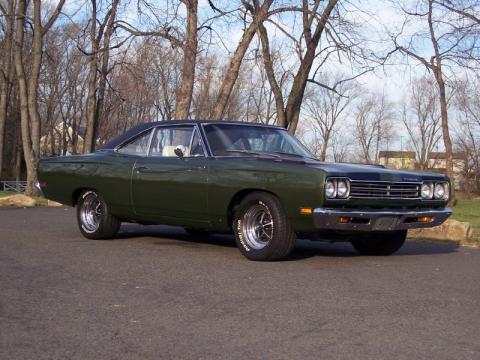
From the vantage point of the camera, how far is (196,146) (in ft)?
26.1

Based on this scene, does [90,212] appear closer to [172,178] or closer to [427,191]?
[172,178]

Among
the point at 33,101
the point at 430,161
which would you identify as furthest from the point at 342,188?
the point at 430,161

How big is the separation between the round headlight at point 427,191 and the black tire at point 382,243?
657 mm

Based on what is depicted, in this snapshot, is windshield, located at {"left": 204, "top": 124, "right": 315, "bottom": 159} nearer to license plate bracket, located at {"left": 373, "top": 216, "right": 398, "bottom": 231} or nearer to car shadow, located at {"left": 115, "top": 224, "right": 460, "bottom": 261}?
car shadow, located at {"left": 115, "top": 224, "right": 460, "bottom": 261}

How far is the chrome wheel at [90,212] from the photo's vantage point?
8.98 metres

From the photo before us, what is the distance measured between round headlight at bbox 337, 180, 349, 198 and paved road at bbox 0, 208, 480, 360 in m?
0.76

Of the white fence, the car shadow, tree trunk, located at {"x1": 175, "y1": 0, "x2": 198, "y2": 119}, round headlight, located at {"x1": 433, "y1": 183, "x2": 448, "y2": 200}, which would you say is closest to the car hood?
round headlight, located at {"x1": 433, "y1": 183, "x2": 448, "y2": 200}

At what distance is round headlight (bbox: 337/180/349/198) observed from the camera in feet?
21.8

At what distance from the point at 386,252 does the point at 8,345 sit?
206 inches

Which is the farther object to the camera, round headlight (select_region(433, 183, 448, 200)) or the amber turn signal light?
round headlight (select_region(433, 183, 448, 200))

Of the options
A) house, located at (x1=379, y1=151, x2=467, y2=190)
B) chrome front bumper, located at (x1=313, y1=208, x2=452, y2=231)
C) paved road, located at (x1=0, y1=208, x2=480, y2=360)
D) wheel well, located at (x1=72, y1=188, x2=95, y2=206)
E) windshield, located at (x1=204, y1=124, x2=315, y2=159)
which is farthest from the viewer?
house, located at (x1=379, y1=151, x2=467, y2=190)

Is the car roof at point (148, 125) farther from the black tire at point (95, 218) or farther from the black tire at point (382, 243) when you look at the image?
the black tire at point (382, 243)

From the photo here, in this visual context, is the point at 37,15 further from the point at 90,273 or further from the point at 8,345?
the point at 8,345

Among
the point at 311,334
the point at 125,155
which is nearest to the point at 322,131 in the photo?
the point at 125,155
